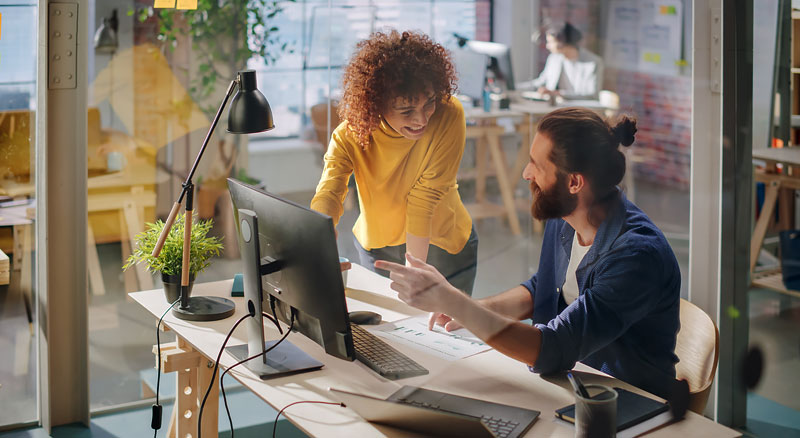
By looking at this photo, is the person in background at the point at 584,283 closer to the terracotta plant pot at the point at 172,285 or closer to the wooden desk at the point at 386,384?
the wooden desk at the point at 386,384

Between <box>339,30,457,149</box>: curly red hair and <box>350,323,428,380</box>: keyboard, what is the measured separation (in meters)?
0.90

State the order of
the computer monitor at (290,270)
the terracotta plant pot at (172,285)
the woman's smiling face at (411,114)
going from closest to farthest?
the computer monitor at (290,270) < the terracotta plant pot at (172,285) < the woman's smiling face at (411,114)

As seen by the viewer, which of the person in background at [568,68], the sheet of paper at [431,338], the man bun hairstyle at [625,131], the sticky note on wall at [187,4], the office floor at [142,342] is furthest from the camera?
the person in background at [568,68]

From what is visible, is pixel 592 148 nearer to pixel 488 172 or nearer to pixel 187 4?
pixel 488 172

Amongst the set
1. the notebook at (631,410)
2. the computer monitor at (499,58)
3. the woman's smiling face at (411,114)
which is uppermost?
the computer monitor at (499,58)

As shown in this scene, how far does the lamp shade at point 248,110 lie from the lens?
98.5 inches

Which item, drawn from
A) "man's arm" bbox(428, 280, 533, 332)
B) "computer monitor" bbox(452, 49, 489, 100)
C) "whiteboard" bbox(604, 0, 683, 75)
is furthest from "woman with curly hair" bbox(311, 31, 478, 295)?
"whiteboard" bbox(604, 0, 683, 75)

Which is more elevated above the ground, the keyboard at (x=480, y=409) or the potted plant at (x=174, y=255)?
the potted plant at (x=174, y=255)

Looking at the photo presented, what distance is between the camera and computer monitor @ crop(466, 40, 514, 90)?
3.84 meters

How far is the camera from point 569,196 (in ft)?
7.85

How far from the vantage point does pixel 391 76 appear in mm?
2875

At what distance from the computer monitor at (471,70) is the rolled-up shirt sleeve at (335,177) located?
736 millimetres

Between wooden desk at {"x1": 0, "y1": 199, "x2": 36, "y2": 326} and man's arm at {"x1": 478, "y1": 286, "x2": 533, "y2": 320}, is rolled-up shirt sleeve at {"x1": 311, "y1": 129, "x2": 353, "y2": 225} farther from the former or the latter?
wooden desk at {"x1": 0, "y1": 199, "x2": 36, "y2": 326}

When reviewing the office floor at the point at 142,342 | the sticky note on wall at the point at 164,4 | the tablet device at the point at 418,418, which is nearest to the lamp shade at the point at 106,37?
the sticky note on wall at the point at 164,4
